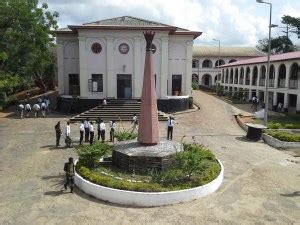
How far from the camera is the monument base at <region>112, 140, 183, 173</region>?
12.7 meters

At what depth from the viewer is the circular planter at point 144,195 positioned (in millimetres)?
A: 10969

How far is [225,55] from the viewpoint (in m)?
67.6

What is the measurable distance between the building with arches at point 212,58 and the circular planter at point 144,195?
57021mm

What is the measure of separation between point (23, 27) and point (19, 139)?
12334 mm

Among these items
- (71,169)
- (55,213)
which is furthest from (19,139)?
(55,213)

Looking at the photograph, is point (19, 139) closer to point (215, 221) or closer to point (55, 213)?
point (55, 213)

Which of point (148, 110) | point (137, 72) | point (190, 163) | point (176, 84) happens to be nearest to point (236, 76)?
point (176, 84)

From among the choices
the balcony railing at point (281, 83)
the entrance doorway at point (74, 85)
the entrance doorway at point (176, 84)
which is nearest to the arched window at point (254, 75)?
the balcony railing at point (281, 83)

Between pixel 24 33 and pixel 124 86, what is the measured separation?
924cm

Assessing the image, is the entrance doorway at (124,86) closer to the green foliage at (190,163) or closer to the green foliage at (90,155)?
the green foliage at (90,155)

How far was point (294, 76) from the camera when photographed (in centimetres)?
3347

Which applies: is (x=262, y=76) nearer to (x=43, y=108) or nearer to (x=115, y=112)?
(x=115, y=112)

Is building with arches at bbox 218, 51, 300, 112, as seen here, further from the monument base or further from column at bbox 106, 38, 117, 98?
the monument base

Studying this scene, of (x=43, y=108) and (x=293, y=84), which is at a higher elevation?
(x=293, y=84)
